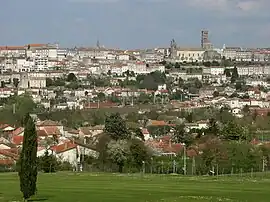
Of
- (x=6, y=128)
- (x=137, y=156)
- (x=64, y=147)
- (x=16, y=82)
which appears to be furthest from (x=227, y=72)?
(x=137, y=156)

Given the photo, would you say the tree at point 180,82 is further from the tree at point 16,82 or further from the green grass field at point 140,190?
the green grass field at point 140,190

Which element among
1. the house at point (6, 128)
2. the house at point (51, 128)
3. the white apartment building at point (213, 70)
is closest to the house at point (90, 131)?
the house at point (51, 128)

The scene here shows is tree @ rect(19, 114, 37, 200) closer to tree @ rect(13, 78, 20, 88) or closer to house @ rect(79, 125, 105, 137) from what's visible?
house @ rect(79, 125, 105, 137)

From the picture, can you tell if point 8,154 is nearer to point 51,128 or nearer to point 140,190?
point 51,128

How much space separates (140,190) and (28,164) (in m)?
7.38

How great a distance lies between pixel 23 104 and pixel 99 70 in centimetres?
7616

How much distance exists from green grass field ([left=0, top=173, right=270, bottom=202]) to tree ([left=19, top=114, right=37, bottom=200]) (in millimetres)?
1996

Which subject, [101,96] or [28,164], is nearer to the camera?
[28,164]

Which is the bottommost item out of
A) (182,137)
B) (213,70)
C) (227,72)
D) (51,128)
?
(182,137)

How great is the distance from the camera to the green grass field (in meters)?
27.7

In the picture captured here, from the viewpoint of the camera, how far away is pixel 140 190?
31.6 metres

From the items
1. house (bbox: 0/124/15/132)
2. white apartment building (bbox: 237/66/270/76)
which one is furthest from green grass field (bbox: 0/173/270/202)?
white apartment building (bbox: 237/66/270/76)

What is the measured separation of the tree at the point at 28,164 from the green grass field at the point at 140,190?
2.00 meters

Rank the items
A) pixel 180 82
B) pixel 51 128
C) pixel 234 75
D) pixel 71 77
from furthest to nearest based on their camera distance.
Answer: pixel 234 75
pixel 180 82
pixel 71 77
pixel 51 128
